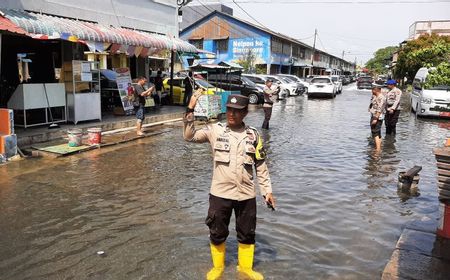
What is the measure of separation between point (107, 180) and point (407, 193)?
17.6 feet

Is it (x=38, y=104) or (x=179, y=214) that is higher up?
(x=38, y=104)

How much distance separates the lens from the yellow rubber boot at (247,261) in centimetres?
395

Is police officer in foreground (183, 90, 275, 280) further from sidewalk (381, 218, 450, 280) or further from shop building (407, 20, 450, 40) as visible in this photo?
shop building (407, 20, 450, 40)

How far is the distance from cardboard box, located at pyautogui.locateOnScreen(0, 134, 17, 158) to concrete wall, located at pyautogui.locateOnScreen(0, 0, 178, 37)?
14.3ft

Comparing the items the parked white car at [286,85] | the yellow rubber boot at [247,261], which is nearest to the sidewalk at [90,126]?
the yellow rubber boot at [247,261]

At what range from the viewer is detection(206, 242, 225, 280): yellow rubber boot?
393 centimetres

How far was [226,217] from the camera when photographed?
12.6 feet

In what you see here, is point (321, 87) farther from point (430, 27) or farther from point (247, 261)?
point (430, 27)

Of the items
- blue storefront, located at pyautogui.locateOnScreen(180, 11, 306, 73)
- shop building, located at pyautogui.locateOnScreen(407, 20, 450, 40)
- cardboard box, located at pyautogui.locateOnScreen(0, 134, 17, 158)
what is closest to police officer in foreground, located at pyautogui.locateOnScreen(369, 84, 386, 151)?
cardboard box, located at pyautogui.locateOnScreen(0, 134, 17, 158)

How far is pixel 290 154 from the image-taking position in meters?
10.3

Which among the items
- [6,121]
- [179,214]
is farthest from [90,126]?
[179,214]

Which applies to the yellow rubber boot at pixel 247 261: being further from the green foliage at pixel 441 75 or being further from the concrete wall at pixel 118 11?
the concrete wall at pixel 118 11

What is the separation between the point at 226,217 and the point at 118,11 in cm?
1413

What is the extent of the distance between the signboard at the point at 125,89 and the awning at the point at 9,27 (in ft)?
19.5
